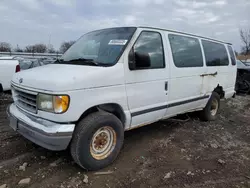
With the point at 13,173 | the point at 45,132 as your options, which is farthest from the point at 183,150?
the point at 13,173

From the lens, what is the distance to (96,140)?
308 cm

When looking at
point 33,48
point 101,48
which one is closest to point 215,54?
point 101,48

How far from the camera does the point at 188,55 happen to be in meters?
4.46

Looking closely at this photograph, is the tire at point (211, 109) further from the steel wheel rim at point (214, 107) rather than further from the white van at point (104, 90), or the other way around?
the white van at point (104, 90)

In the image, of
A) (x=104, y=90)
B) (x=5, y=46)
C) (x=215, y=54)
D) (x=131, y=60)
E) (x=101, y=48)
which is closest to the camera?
(x=104, y=90)

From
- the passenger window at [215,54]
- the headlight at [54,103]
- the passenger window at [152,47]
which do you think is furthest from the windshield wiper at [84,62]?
the passenger window at [215,54]

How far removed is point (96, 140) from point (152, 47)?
1.78 meters

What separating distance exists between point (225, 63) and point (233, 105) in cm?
282

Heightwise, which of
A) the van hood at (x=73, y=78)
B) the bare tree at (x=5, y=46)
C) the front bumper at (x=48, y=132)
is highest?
the bare tree at (x=5, y=46)

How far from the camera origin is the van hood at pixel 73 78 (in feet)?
8.61

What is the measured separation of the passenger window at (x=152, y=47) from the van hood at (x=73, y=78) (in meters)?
0.57

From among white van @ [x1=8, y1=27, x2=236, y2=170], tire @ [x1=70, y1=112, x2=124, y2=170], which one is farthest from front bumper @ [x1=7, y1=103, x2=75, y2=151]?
tire @ [x1=70, y1=112, x2=124, y2=170]

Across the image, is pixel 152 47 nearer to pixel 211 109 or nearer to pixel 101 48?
pixel 101 48

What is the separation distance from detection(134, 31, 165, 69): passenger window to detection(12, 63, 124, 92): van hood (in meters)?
0.57
